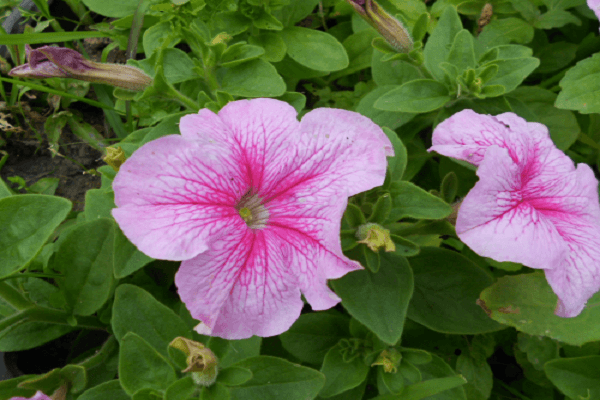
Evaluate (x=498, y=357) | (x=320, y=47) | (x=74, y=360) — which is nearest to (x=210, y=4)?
(x=320, y=47)

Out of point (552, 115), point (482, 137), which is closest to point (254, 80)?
point (482, 137)

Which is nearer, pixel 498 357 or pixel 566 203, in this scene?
pixel 566 203

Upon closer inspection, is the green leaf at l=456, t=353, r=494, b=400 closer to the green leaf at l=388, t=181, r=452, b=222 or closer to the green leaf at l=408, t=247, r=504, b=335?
the green leaf at l=408, t=247, r=504, b=335

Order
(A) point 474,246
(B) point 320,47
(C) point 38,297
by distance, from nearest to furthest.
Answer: (A) point 474,246, (C) point 38,297, (B) point 320,47

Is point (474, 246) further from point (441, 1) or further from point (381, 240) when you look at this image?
point (441, 1)

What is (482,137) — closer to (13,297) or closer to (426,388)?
(426,388)

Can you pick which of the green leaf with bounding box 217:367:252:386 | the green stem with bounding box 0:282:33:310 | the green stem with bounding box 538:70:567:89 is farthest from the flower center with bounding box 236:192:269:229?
the green stem with bounding box 538:70:567:89
